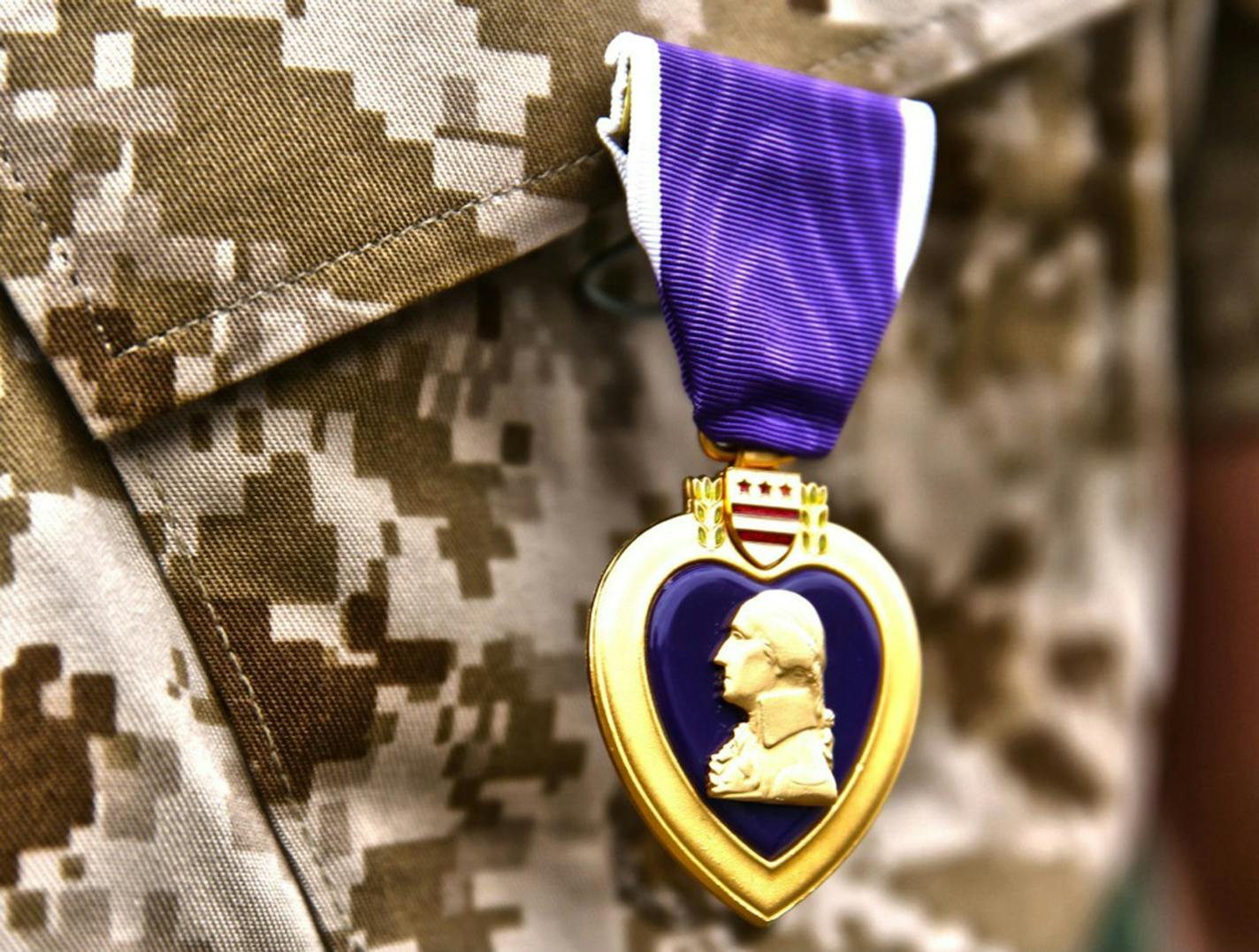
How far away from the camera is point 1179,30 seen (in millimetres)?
734

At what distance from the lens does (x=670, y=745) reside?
0.42 metres

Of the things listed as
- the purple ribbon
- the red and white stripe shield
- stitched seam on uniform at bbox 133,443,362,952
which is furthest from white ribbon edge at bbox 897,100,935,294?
stitched seam on uniform at bbox 133,443,362,952

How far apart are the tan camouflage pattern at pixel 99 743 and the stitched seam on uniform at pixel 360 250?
0.18 feet

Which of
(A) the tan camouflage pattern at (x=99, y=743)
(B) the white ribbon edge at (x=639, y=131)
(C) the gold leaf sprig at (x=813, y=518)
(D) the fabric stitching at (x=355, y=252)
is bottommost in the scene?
(A) the tan camouflage pattern at (x=99, y=743)

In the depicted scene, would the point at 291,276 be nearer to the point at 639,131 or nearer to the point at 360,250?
the point at 360,250

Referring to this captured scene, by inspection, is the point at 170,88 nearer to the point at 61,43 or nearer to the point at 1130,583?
the point at 61,43

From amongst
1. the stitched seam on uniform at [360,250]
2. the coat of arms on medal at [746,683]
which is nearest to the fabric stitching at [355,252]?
the stitched seam on uniform at [360,250]

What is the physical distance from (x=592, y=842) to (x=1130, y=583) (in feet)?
1.37

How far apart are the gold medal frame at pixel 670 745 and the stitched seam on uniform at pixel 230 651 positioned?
0.12 m

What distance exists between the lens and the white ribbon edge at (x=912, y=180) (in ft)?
1.62

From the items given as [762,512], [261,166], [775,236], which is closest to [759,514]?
[762,512]

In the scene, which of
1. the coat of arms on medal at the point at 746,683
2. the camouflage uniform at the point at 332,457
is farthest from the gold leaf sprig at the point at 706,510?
the camouflage uniform at the point at 332,457

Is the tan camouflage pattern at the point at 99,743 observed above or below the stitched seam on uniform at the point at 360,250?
below

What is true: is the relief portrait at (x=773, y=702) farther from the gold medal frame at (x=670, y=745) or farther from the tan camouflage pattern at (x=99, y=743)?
the tan camouflage pattern at (x=99, y=743)
